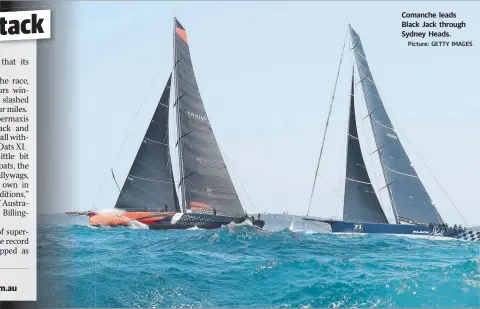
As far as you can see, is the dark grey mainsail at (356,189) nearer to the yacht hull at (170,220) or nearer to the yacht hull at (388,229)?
the yacht hull at (388,229)

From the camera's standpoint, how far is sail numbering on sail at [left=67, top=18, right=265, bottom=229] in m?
18.9

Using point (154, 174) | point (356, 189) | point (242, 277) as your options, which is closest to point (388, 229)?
point (356, 189)

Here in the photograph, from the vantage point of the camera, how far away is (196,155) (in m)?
19.6

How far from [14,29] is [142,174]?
14.2 metres

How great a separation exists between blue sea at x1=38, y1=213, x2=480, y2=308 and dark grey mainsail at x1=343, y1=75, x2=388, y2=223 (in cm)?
795

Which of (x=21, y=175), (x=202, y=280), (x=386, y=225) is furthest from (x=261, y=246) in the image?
(x=386, y=225)

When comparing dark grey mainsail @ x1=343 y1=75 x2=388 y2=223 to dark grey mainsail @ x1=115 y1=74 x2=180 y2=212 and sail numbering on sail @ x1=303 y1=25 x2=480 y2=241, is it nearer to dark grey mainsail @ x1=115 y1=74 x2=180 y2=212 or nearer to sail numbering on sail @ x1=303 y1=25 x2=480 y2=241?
sail numbering on sail @ x1=303 y1=25 x2=480 y2=241

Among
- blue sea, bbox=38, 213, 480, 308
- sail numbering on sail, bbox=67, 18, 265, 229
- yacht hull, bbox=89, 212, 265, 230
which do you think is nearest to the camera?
blue sea, bbox=38, 213, 480, 308

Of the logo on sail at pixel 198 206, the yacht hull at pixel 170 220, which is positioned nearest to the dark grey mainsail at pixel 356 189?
the yacht hull at pixel 170 220

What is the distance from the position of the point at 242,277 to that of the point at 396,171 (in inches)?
412

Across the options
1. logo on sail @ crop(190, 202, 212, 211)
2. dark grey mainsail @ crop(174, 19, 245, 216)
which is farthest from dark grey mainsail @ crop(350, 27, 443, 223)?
logo on sail @ crop(190, 202, 212, 211)

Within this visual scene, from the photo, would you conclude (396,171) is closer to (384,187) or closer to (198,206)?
(384,187)

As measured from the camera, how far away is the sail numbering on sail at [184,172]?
62.1ft

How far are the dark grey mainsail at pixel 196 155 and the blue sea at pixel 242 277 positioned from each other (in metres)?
10.1
